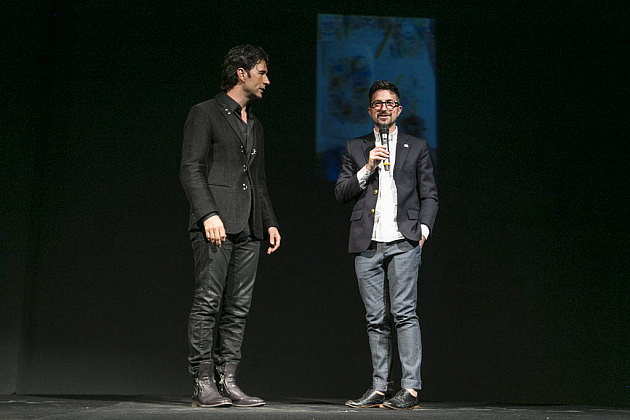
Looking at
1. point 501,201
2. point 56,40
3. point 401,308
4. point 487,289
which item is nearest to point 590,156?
point 501,201

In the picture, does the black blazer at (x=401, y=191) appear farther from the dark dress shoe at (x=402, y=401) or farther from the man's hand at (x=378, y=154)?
the dark dress shoe at (x=402, y=401)

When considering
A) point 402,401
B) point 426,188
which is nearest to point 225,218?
point 426,188

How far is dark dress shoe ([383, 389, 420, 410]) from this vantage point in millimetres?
2692

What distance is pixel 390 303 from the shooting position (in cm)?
289

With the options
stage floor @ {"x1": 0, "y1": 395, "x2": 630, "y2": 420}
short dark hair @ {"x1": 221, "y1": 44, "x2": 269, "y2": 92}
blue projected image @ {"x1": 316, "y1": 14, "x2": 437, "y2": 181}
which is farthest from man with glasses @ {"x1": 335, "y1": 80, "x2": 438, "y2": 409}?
blue projected image @ {"x1": 316, "y1": 14, "x2": 437, "y2": 181}

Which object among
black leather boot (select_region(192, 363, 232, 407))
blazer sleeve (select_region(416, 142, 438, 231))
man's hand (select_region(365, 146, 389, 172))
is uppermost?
man's hand (select_region(365, 146, 389, 172))

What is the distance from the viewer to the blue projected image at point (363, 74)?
158 inches

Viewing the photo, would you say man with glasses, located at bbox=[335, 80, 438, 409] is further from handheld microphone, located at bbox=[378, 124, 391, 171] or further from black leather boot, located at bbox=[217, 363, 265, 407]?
black leather boot, located at bbox=[217, 363, 265, 407]

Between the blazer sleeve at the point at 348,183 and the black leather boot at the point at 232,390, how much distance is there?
2.55ft

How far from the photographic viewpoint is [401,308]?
110 inches

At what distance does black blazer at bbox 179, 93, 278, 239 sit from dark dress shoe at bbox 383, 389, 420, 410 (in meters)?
0.78

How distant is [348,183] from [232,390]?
90cm

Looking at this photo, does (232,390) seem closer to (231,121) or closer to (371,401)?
(371,401)

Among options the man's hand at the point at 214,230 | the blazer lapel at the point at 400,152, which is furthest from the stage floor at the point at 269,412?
the blazer lapel at the point at 400,152
